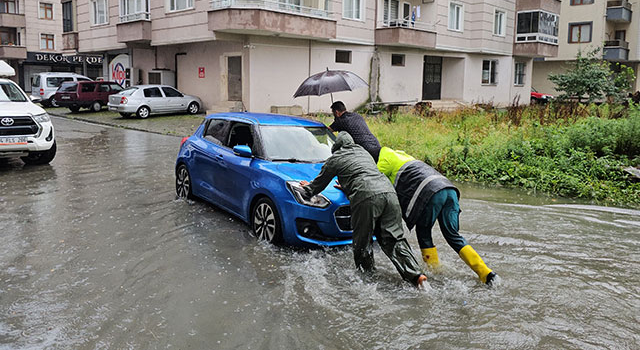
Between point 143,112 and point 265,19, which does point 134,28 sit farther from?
point 265,19

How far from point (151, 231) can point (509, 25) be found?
33324 millimetres

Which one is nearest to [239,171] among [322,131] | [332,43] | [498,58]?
[322,131]

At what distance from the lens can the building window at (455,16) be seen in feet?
105

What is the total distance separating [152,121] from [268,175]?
17.6m

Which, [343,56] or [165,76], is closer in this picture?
[343,56]

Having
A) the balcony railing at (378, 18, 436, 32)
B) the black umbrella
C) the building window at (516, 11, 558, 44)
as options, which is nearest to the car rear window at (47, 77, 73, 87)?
the balcony railing at (378, 18, 436, 32)

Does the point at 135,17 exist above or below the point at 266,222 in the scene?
above

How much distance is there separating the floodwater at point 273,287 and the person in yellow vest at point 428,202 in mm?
313

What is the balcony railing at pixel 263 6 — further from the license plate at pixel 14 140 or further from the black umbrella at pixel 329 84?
the black umbrella at pixel 329 84

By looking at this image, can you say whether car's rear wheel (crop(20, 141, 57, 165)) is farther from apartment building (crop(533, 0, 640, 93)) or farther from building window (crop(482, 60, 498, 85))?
apartment building (crop(533, 0, 640, 93))

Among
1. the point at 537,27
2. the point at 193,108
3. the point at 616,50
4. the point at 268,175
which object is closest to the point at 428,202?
the point at 268,175

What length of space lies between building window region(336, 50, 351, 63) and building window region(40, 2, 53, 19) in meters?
34.5

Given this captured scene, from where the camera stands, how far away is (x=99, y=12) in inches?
1220

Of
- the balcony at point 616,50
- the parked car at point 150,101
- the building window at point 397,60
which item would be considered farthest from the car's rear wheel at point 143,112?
the balcony at point 616,50
